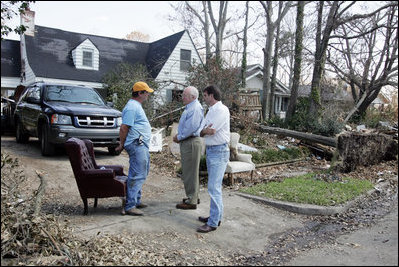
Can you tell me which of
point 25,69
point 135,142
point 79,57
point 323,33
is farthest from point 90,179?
point 25,69

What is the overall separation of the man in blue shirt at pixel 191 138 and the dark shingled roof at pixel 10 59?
20.8m

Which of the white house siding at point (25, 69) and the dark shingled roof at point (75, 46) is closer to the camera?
the white house siding at point (25, 69)

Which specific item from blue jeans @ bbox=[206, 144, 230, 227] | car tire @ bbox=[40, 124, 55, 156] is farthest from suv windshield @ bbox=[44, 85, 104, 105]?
blue jeans @ bbox=[206, 144, 230, 227]

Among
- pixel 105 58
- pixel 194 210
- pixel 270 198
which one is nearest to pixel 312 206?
pixel 270 198

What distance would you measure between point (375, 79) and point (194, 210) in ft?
55.4

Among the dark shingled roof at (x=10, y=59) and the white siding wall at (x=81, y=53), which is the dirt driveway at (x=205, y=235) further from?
the dark shingled roof at (x=10, y=59)

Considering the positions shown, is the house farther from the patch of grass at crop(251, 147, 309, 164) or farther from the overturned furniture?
the overturned furniture

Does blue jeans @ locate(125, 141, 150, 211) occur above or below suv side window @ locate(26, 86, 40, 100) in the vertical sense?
below

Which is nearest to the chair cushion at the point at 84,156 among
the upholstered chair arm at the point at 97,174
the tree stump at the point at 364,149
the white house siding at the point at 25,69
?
the upholstered chair arm at the point at 97,174

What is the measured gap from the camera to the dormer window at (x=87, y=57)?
2222 centimetres

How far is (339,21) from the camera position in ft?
41.4

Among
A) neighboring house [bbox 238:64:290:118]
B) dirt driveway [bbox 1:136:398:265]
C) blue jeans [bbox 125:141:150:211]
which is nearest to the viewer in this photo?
dirt driveway [bbox 1:136:398:265]

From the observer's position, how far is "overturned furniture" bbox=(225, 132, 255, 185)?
7539 mm

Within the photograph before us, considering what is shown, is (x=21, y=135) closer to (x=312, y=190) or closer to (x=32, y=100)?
(x=32, y=100)
